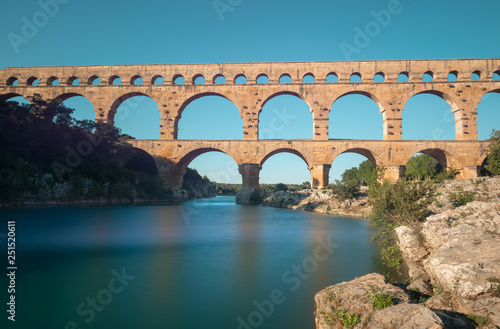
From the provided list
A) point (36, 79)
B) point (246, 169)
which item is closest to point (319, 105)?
point (246, 169)

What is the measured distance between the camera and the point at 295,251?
254 inches

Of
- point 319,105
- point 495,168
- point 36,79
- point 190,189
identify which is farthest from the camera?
point 190,189

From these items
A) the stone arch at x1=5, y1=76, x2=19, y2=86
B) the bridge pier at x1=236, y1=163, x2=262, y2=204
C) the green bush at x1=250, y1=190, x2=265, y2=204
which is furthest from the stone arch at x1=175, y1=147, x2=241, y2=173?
the stone arch at x1=5, y1=76, x2=19, y2=86

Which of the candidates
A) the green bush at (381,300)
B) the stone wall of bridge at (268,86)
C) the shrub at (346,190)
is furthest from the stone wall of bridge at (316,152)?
the green bush at (381,300)

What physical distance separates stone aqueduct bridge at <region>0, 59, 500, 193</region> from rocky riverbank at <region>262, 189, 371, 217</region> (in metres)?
2.28

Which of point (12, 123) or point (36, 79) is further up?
point (36, 79)

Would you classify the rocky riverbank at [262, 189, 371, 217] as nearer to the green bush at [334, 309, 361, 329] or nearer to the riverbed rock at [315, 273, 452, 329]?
the riverbed rock at [315, 273, 452, 329]

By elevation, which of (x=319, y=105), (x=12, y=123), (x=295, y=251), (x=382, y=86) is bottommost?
(x=295, y=251)

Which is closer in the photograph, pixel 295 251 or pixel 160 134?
pixel 295 251

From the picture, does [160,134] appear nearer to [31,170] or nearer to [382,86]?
[31,170]

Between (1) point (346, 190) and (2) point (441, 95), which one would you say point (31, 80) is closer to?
(1) point (346, 190)

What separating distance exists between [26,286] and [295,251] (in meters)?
5.04

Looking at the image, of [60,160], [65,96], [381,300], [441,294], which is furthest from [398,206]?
[65,96]

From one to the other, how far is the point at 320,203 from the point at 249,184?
6.89 metres
